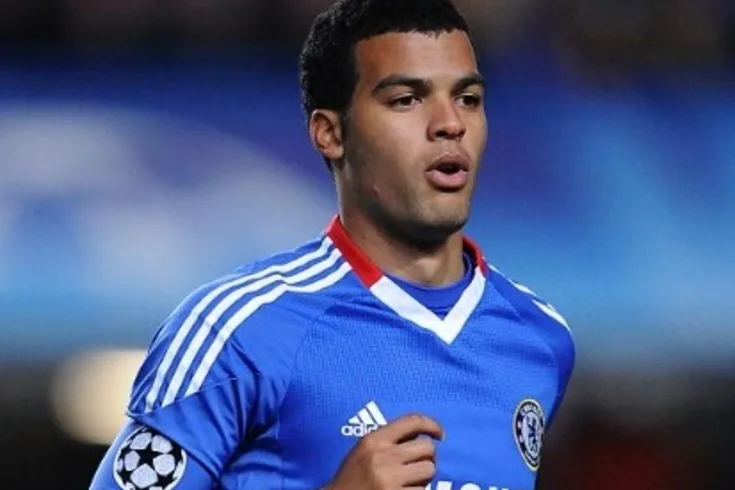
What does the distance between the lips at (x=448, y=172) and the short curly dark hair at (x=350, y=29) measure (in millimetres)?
218

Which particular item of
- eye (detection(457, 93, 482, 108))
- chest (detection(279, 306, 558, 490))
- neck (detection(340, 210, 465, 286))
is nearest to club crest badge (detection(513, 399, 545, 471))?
chest (detection(279, 306, 558, 490))

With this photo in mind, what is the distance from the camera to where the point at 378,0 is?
3016 millimetres

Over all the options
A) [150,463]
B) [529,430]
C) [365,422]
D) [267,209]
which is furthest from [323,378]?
[267,209]

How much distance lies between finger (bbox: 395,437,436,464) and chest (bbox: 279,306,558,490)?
14 centimetres

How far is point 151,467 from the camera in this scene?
8.79 ft

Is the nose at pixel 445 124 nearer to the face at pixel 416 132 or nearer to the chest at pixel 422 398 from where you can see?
the face at pixel 416 132

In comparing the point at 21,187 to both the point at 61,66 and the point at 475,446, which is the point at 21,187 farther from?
the point at 475,446

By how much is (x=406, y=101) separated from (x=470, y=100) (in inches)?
4.4

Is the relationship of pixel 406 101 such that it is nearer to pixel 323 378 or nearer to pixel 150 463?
pixel 323 378

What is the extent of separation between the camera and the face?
287 centimetres

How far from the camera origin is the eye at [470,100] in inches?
116

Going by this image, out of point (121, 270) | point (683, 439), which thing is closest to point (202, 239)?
point (121, 270)

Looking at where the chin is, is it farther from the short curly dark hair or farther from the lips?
the short curly dark hair

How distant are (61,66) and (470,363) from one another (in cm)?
253
